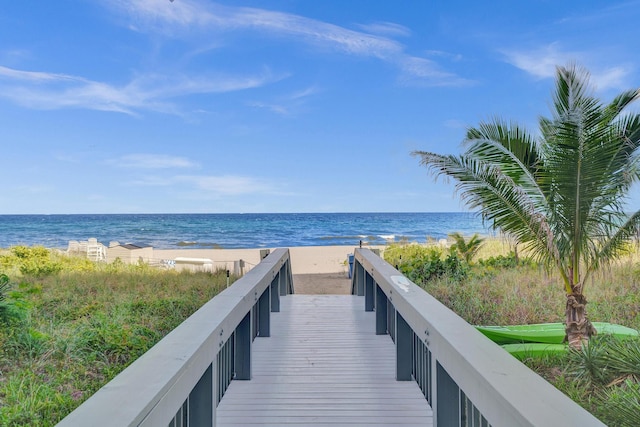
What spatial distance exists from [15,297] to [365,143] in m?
34.7

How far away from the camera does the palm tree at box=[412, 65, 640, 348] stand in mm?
4211

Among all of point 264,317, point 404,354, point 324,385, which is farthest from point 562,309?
point 324,385

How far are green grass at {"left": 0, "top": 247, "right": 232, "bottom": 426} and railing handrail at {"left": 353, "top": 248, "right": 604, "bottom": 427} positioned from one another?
2240 millimetres

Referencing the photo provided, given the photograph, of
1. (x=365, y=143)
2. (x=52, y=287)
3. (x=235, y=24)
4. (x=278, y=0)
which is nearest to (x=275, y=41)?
(x=235, y=24)

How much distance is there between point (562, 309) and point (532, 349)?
87.9 inches

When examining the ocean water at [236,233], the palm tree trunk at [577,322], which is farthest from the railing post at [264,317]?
the ocean water at [236,233]

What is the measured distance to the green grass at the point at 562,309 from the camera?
2.91 meters

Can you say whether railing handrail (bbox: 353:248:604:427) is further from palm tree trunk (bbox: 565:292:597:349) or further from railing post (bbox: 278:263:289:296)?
railing post (bbox: 278:263:289:296)

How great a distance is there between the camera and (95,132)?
37219 millimetres

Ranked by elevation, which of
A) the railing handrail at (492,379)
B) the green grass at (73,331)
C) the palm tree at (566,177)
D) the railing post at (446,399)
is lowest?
the green grass at (73,331)

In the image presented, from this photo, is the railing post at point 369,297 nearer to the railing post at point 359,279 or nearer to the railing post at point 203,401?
the railing post at point 359,279

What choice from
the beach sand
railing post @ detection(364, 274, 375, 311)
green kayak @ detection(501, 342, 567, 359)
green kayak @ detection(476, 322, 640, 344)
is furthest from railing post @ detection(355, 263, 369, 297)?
the beach sand

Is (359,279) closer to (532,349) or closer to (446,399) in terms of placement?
(532,349)

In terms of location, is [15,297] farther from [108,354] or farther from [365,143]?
[365,143]
